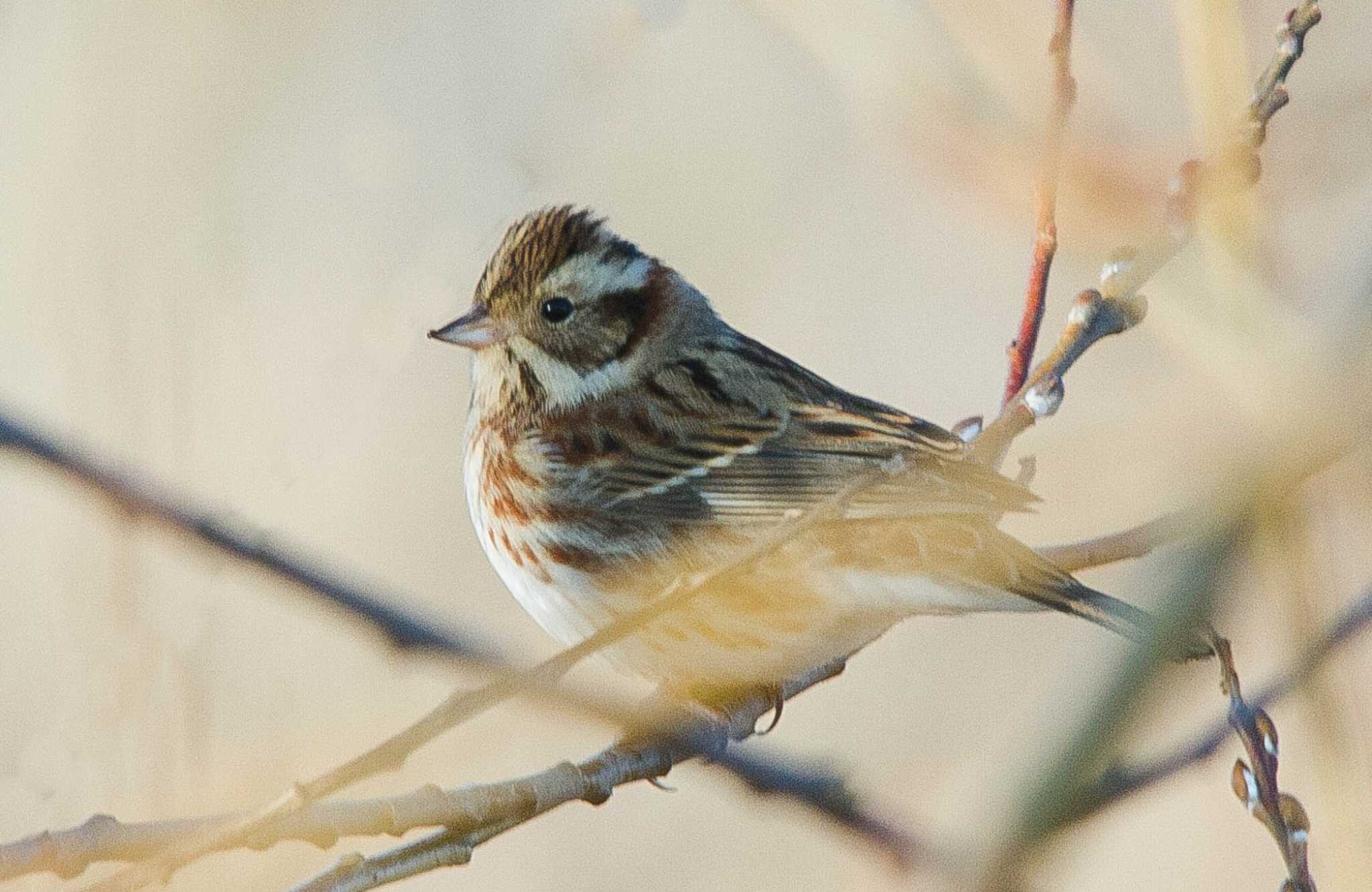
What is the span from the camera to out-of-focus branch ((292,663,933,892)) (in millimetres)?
1750

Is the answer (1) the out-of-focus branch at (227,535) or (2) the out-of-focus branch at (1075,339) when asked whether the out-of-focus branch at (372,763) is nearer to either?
(1) the out-of-focus branch at (227,535)

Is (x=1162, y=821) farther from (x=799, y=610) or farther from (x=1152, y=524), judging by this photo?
(x=1152, y=524)

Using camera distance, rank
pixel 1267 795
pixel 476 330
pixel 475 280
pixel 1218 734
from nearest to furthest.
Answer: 1. pixel 1267 795
2. pixel 1218 734
3. pixel 476 330
4. pixel 475 280

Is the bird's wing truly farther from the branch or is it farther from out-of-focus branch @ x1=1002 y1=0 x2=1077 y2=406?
the branch

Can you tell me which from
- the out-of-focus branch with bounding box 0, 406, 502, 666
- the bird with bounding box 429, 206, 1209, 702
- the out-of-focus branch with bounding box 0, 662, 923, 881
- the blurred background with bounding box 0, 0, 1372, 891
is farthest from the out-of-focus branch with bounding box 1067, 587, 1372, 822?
the bird with bounding box 429, 206, 1209, 702

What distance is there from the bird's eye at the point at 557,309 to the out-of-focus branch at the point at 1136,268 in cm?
89

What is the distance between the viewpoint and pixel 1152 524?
→ 82.3 inches

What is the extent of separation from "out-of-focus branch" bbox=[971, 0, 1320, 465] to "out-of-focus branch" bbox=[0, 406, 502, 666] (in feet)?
4.44

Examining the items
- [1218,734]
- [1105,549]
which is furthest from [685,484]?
[1218,734]

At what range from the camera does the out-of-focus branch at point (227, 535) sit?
1.37 meters

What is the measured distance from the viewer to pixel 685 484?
3238 mm

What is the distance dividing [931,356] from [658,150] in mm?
1296

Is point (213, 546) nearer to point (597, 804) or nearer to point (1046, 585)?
point (597, 804)

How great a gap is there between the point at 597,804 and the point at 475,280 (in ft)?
4.94
